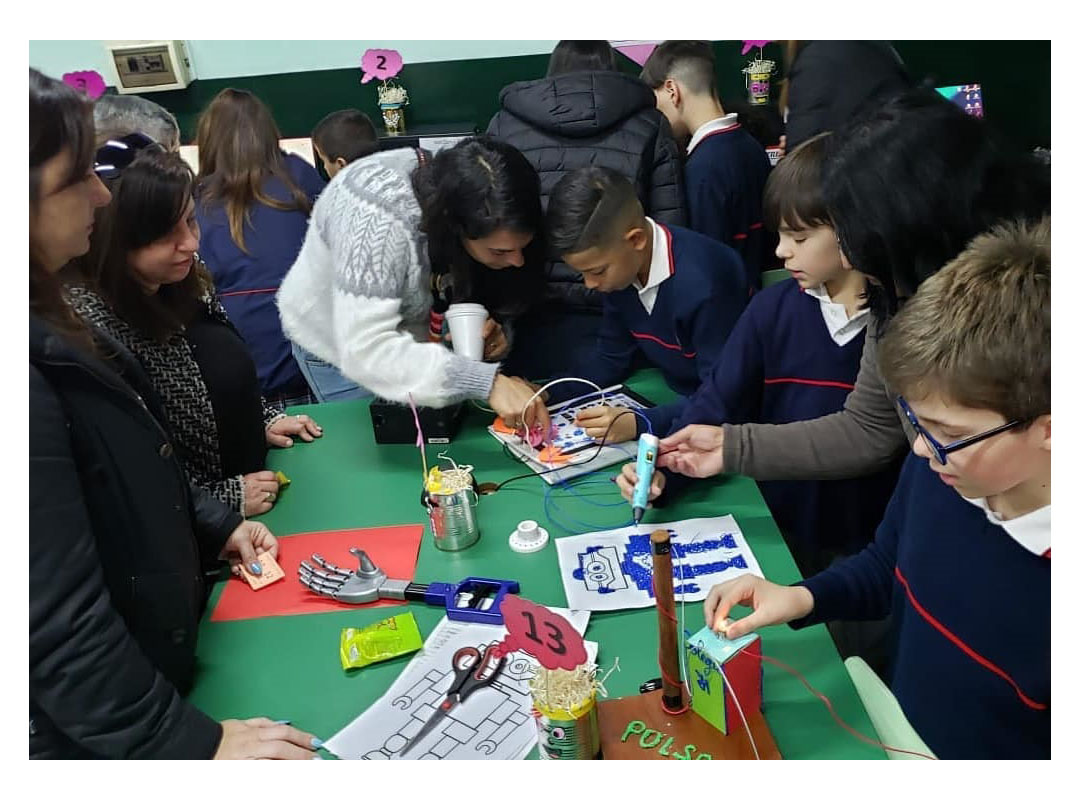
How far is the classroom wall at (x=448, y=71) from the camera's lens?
0.78 m

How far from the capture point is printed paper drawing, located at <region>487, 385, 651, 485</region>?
4.62 ft

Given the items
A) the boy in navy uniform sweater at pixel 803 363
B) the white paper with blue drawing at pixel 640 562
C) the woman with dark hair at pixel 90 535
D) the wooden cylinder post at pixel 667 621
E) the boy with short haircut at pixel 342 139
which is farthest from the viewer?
the boy with short haircut at pixel 342 139

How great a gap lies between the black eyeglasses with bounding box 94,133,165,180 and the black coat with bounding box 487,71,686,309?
76 centimetres

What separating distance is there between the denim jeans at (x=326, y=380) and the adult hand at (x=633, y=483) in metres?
0.80

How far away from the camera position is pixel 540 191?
145 centimetres

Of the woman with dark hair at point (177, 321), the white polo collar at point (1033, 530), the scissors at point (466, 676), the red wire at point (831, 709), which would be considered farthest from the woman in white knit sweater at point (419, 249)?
the white polo collar at point (1033, 530)

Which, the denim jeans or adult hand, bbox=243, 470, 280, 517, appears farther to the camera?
the denim jeans

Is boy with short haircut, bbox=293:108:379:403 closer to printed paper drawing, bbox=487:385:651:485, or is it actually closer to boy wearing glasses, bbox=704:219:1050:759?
printed paper drawing, bbox=487:385:651:485

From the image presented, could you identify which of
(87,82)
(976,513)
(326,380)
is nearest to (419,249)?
(326,380)

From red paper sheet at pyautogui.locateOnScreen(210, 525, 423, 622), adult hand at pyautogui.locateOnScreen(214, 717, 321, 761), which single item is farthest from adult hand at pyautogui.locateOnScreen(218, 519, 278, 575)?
adult hand at pyautogui.locateOnScreen(214, 717, 321, 761)

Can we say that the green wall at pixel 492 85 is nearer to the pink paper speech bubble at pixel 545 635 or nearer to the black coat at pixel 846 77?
the black coat at pixel 846 77
